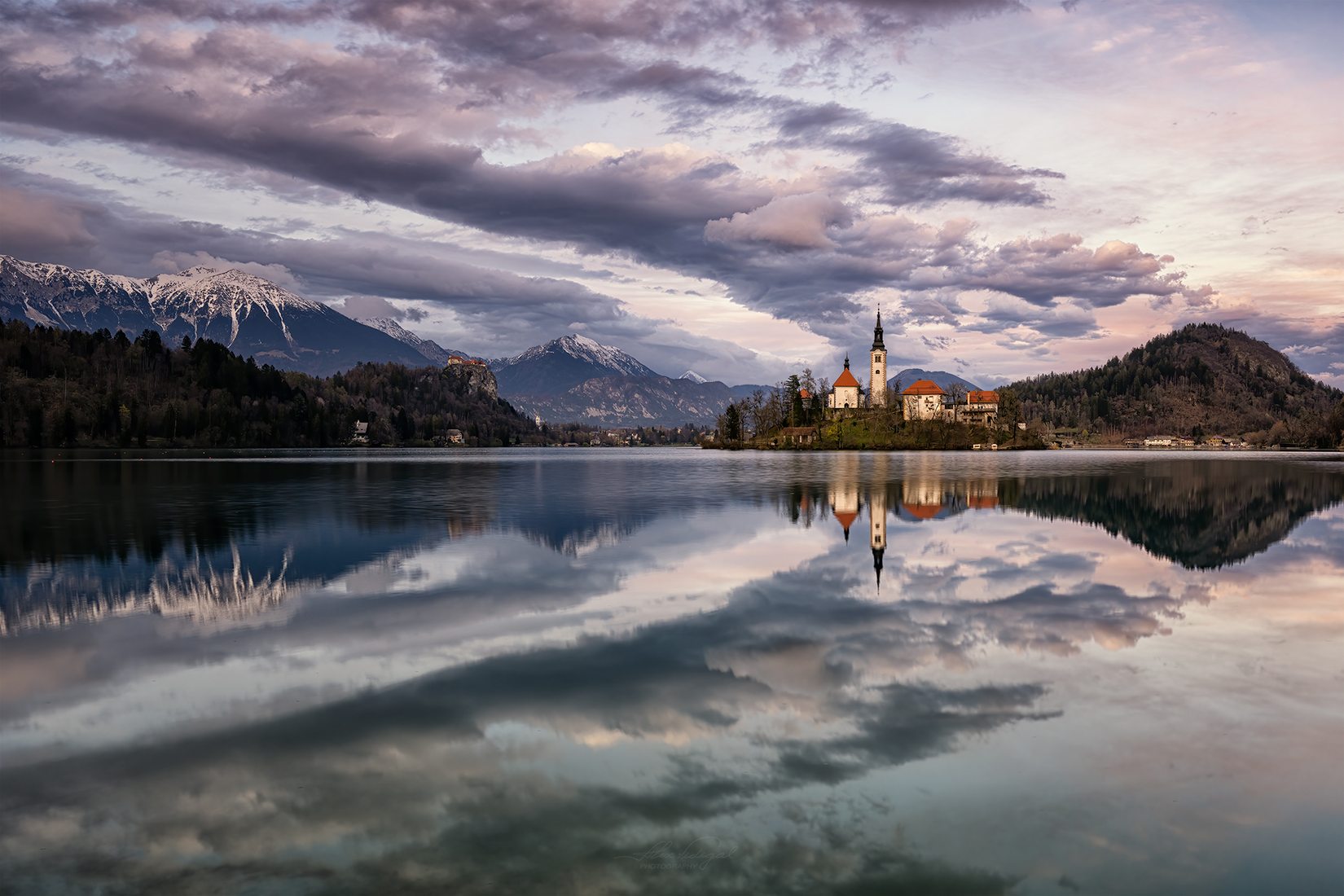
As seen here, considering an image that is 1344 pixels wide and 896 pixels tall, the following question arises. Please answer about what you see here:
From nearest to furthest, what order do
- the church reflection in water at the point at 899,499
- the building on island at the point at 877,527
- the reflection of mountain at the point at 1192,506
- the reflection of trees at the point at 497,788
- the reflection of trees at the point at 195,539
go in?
the reflection of trees at the point at 497,788, the reflection of trees at the point at 195,539, the building on island at the point at 877,527, the reflection of mountain at the point at 1192,506, the church reflection in water at the point at 899,499

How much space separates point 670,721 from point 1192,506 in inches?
2114

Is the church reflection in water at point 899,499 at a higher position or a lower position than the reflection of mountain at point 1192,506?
higher

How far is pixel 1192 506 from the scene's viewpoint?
53.4m

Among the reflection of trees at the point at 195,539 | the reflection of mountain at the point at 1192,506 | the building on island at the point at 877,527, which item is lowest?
the reflection of mountain at the point at 1192,506

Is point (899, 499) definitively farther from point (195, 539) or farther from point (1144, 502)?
point (195, 539)

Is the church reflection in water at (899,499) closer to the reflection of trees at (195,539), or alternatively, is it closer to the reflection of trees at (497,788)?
the reflection of trees at (497,788)

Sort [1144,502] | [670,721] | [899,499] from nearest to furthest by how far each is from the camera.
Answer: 1. [670,721]
2. [1144,502]
3. [899,499]

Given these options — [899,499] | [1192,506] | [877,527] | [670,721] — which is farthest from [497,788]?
[1192,506]

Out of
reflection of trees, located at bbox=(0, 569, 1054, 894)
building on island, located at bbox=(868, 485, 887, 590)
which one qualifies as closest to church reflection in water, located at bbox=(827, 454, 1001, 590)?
building on island, located at bbox=(868, 485, 887, 590)

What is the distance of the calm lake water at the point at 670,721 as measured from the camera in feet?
30.0

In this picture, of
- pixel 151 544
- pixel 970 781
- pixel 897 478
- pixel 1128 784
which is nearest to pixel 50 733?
pixel 970 781

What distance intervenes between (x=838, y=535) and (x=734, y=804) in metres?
29.9

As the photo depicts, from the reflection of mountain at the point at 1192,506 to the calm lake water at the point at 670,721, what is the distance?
142 inches

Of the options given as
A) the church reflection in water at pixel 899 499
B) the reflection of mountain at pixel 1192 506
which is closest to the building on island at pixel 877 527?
the church reflection in water at pixel 899 499
